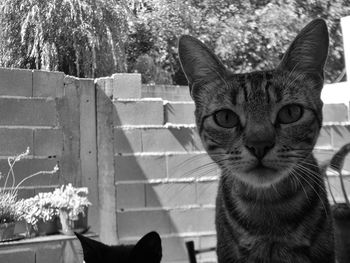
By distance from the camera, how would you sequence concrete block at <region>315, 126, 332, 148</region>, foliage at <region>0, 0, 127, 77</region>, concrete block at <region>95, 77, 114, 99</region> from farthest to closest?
foliage at <region>0, 0, 127, 77</region> → concrete block at <region>315, 126, 332, 148</region> → concrete block at <region>95, 77, 114, 99</region>

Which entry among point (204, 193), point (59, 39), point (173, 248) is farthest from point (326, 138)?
point (59, 39)

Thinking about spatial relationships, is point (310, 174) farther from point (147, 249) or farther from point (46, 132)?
point (46, 132)

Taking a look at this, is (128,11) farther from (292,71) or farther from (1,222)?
(292,71)

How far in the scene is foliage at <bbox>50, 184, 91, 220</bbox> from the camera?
1.96m

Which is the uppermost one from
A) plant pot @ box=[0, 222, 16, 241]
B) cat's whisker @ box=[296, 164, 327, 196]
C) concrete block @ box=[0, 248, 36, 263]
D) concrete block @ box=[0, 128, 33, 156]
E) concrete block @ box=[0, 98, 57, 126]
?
concrete block @ box=[0, 98, 57, 126]

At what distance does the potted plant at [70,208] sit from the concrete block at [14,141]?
25 cm

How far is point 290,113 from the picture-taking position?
2.91 feet

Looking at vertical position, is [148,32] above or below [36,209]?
above

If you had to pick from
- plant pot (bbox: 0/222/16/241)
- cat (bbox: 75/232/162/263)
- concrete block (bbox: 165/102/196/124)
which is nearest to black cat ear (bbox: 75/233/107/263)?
cat (bbox: 75/232/162/263)

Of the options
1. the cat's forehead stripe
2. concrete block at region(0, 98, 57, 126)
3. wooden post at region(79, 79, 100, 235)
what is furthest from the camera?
wooden post at region(79, 79, 100, 235)

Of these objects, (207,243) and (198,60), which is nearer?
(198,60)

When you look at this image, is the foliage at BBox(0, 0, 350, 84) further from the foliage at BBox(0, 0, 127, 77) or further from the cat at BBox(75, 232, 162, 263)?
the cat at BBox(75, 232, 162, 263)

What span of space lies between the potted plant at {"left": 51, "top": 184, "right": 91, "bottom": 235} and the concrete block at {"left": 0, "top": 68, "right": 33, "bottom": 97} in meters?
0.49

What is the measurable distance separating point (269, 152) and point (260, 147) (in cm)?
2
